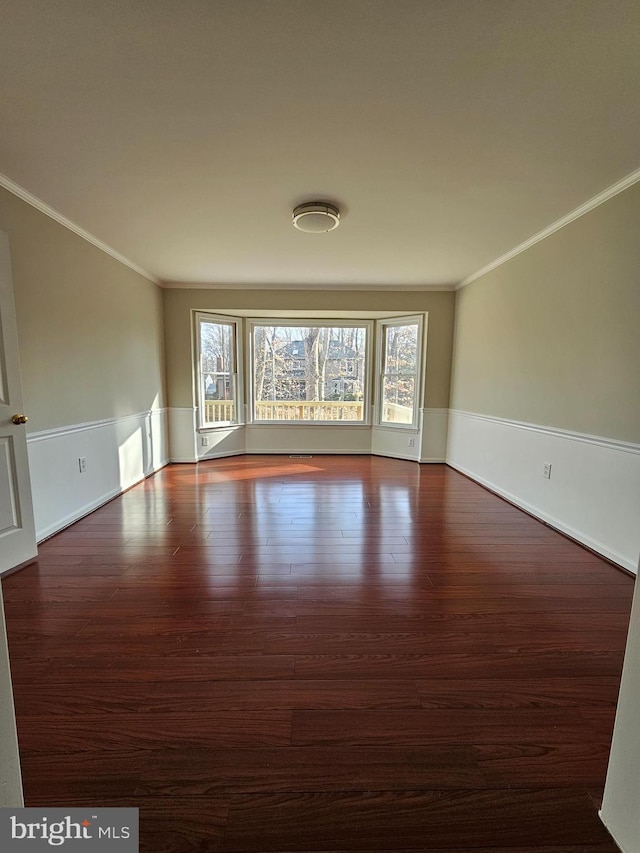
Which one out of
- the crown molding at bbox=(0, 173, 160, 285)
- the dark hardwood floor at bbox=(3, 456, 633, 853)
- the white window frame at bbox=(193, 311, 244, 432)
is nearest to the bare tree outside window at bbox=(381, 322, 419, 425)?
the white window frame at bbox=(193, 311, 244, 432)

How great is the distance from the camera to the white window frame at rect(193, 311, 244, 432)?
4951mm

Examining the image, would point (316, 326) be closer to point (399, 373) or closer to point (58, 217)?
point (399, 373)

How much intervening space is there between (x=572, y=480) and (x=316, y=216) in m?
2.76

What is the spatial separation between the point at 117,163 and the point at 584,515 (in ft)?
12.6

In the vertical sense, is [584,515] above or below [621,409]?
below

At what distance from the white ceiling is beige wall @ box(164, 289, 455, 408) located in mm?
1926

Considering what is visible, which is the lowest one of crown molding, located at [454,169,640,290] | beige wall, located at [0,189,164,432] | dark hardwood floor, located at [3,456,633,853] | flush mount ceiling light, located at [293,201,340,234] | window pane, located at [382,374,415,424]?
dark hardwood floor, located at [3,456,633,853]

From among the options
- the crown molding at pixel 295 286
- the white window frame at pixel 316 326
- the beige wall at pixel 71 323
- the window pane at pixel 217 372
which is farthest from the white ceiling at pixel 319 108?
the white window frame at pixel 316 326

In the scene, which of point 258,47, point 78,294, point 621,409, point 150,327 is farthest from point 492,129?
point 150,327

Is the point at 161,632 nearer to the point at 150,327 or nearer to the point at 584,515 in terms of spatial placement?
the point at 584,515

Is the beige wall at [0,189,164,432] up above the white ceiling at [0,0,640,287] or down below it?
below

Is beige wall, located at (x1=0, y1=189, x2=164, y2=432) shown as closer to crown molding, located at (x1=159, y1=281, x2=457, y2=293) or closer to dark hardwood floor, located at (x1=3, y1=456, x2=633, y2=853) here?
crown molding, located at (x1=159, y1=281, x2=457, y2=293)

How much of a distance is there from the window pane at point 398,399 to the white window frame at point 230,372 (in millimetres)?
2229

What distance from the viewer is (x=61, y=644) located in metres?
1.59
